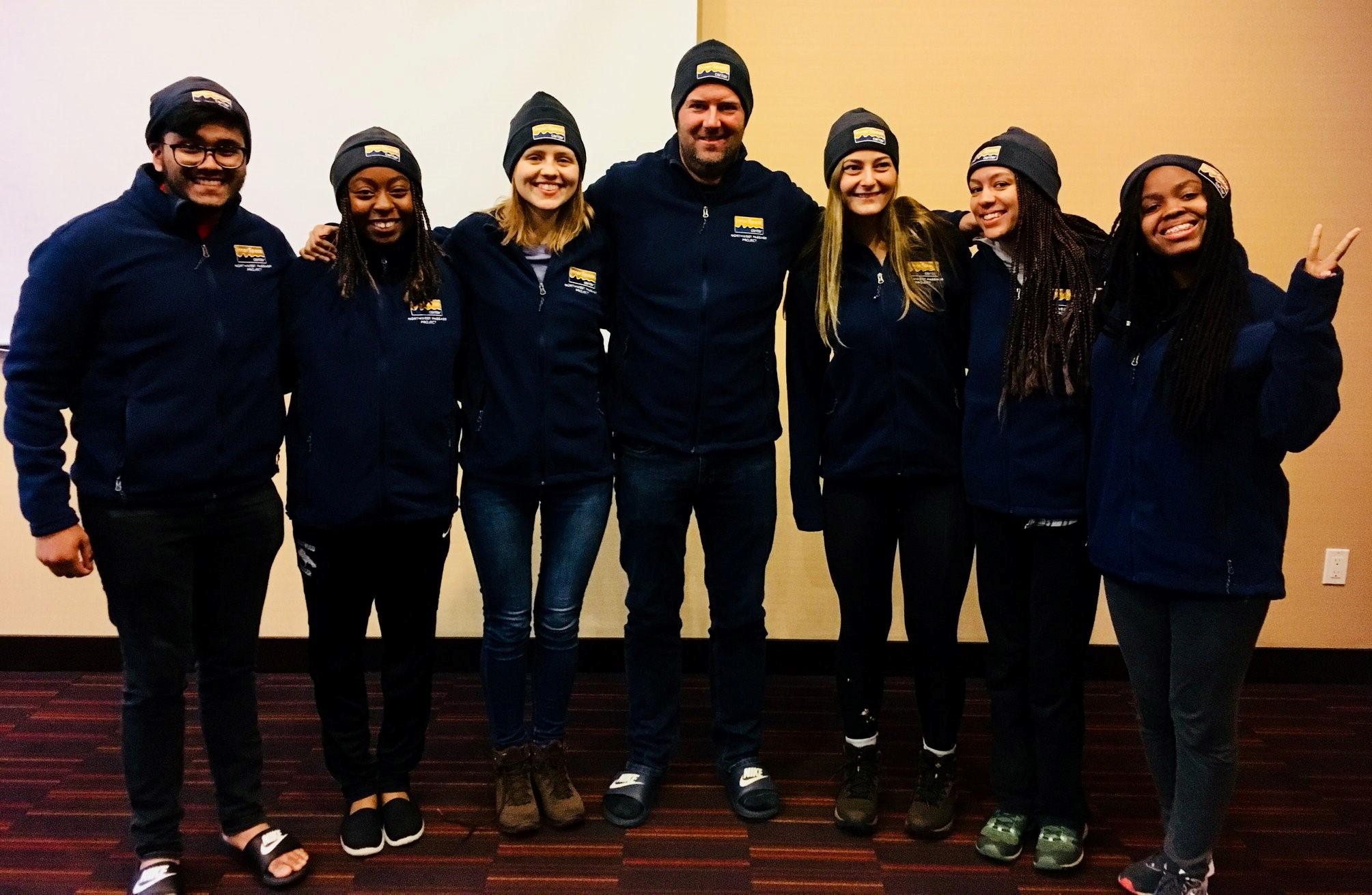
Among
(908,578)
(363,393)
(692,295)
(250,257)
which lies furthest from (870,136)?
(250,257)

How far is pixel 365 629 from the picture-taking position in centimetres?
224

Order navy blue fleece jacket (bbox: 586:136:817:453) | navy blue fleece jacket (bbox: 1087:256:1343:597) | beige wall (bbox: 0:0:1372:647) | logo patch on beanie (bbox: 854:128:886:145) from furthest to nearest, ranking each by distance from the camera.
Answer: beige wall (bbox: 0:0:1372:647) < navy blue fleece jacket (bbox: 586:136:817:453) < logo patch on beanie (bbox: 854:128:886:145) < navy blue fleece jacket (bbox: 1087:256:1343:597)

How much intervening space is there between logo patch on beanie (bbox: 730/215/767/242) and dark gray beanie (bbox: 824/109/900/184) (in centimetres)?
20

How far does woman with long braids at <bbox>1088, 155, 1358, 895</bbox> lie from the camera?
177 cm

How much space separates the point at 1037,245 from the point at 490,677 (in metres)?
1.60

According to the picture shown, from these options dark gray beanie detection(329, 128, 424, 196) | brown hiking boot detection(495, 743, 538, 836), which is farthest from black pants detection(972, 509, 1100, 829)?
dark gray beanie detection(329, 128, 424, 196)

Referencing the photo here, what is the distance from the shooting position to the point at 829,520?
7.64 ft

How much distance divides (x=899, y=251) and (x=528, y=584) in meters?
1.17

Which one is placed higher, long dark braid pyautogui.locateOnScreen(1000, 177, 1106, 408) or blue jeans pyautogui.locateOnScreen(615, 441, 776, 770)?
long dark braid pyautogui.locateOnScreen(1000, 177, 1106, 408)

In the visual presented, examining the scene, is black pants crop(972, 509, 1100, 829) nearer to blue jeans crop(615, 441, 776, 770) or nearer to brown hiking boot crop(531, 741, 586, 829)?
blue jeans crop(615, 441, 776, 770)

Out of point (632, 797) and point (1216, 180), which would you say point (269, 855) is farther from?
point (1216, 180)

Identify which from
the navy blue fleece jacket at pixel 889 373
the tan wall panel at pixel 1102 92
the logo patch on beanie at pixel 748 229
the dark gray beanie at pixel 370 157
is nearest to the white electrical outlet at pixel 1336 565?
the tan wall panel at pixel 1102 92

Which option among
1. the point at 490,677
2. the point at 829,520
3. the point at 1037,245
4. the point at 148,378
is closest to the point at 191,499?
the point at 148,378

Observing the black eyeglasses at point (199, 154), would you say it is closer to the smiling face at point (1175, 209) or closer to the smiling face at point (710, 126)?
the smiling face at point (710, 126)
